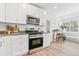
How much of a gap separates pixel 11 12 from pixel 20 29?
2.85 ft

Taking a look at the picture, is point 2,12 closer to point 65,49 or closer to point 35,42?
point 35,42

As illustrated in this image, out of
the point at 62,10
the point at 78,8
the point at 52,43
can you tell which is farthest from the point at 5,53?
the point at 78,8

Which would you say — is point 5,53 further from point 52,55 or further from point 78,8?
point 78,8

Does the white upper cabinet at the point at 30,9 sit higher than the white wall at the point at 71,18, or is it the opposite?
the white upper cabinet at the point at 30,9

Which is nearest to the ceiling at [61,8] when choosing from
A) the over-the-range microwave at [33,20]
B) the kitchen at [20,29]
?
the kitchen at [20,29]

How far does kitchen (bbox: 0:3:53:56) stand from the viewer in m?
2.75

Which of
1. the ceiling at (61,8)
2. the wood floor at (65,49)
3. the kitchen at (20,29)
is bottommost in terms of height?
the wood floor at (65,49)

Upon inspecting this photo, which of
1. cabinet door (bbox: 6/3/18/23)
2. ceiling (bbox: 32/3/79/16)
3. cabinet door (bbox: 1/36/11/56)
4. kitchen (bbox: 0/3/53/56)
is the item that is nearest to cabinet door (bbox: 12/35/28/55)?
kitchen (bbox: 0/3/53/56)

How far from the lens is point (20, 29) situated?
3791 millimetres

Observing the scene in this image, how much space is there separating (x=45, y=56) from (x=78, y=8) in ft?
5.96

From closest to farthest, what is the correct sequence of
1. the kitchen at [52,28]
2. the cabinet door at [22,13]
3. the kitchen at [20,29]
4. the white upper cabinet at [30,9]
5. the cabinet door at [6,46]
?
the cabinet door at [6,46]
the kitchen at [20,29]
the kitchen at [52,28]
the cabinet door at [22,13]
the white upper cabinet at [30,9]

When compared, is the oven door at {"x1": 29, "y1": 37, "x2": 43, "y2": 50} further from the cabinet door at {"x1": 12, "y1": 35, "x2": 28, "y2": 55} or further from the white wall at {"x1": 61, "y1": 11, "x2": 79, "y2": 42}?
the white wall at {"x1": 61, "y1": 11, "x2": 79, "y2": 42}

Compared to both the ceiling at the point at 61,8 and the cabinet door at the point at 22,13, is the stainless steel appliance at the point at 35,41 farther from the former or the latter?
the ceiling at the point at 61,8

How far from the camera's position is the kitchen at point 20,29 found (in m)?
2.75
